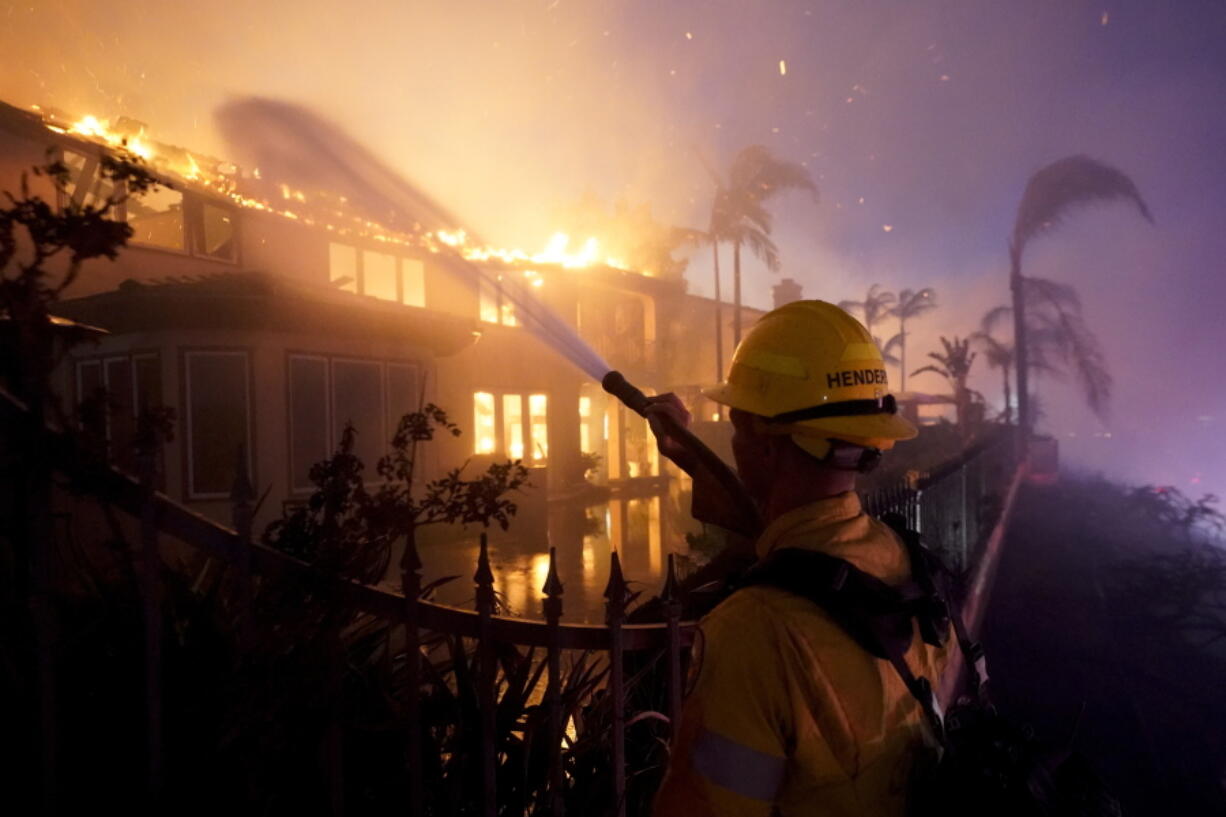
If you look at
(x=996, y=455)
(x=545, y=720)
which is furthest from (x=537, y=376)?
(x=545, y=720)

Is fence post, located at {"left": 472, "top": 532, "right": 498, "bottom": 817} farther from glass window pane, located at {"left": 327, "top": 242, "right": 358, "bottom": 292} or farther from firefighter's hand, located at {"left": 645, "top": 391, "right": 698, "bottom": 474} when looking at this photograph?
glass window pane, located at {"left": 327, "top": 242, "right": 358, "bottom": 292}

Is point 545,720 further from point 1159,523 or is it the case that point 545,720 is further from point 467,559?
point 1159,523

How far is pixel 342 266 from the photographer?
1742 centimetres

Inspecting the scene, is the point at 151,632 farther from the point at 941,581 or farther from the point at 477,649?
the point at 941,581

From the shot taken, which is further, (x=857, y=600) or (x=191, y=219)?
(x=191, y=219)

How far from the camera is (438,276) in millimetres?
19703

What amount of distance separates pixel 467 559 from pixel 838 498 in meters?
10.6

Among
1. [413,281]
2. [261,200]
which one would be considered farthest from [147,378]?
[413,281]

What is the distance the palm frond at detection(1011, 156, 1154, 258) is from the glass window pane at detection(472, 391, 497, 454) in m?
20.6

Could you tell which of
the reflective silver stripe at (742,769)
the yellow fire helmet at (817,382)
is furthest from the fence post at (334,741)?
the yellow fire helmet at (817,382)

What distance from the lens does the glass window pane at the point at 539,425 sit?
2075 cm

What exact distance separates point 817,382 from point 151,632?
1.86 metres

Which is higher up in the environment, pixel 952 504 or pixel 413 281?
pixel 413 281

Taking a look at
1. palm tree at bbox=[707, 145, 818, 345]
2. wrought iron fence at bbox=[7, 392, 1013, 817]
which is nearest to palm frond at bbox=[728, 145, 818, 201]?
palm tree at bbox=[707, 145, 818, 345]
